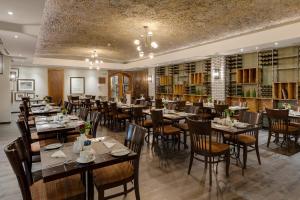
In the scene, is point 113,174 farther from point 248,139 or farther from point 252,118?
point 252,118

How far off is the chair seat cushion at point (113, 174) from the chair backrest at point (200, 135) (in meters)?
1.23

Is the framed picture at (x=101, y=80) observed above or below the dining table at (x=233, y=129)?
above

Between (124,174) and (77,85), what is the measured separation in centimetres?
1195

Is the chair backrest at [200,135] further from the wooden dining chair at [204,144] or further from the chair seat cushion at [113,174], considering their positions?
the chair seat cushion at [113,174]

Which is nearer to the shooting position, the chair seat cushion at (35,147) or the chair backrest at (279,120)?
the chair seat cushion at (35,147)

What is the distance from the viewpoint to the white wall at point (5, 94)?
838 centimetres

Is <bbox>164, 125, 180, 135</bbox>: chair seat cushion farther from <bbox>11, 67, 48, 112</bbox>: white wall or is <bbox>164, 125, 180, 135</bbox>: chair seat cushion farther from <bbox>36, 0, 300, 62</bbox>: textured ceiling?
<bbox>11, 67, 48, 112</bbox>: white wall

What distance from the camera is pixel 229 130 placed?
3.28m

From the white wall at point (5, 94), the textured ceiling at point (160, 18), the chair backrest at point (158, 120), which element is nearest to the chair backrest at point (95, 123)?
the chair backrest at point (158, 120)

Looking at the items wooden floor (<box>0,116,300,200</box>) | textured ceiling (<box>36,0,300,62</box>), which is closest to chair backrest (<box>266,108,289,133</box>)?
wooden floor (<box>0,116,300,200</box>)

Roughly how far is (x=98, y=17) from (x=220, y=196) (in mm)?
4485

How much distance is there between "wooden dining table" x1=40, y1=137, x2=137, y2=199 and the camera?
69.8 inches

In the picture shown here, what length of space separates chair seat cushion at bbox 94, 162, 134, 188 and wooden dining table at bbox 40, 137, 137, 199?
4.3 inches

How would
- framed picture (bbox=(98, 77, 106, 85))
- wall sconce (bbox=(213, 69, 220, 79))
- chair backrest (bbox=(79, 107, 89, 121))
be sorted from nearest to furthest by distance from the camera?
chair backrest (bbox=(79, 107, 89, 121)), wall sconce (bbox=(213, 69, 220, 79)), framed picture (bbox=(98, 77, 106, 85))
